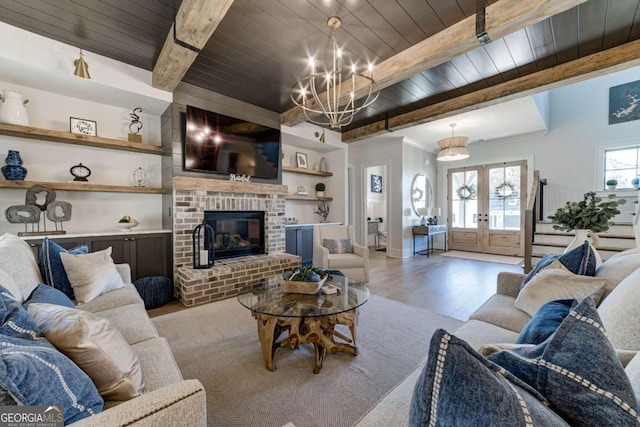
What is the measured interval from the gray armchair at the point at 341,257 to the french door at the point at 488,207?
4311 mm

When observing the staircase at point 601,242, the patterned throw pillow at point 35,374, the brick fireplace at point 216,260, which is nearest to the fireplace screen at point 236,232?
the brick fireplace at point 216,260

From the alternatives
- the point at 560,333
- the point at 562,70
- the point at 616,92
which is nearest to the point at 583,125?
the point at 616,92

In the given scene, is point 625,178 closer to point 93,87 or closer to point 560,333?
point 560,333

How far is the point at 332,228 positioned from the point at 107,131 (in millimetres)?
3260

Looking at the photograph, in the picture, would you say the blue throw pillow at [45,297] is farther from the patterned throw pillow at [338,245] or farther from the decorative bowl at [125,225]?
the patterned throw pillow at [338,245]

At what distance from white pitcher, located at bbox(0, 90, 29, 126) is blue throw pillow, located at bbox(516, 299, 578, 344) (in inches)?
170

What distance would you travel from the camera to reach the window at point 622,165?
4.78 m

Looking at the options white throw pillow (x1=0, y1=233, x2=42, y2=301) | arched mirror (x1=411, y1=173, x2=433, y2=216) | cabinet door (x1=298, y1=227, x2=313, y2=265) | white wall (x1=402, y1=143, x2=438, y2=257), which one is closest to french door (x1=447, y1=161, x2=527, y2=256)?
arched mirror (x1=411, y1=173, x2=433, y2=216)

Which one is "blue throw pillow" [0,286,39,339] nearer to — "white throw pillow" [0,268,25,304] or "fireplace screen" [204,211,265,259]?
"white throw pillow" [0,268,25,304]

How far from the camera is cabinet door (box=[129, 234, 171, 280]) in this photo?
3.04 meters

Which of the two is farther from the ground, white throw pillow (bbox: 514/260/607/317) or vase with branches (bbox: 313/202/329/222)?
vase with branches (bbox: 313/202/329/222)

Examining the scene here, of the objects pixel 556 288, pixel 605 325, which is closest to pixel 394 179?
pixel 556 288

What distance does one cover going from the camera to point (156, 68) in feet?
9.40

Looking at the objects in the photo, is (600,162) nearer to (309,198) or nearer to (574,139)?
(574,139)
